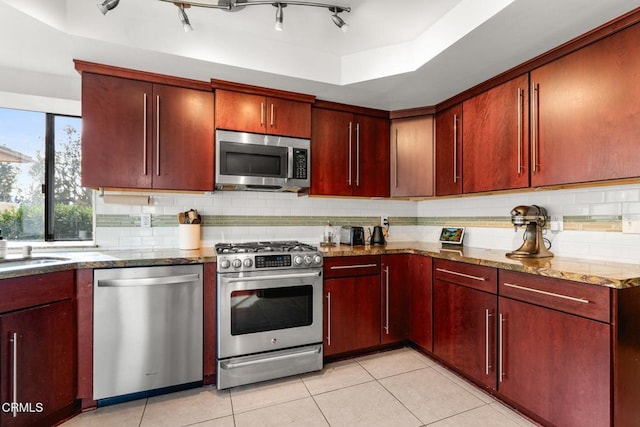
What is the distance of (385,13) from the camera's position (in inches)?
76.5

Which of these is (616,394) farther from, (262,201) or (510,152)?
(262,201)

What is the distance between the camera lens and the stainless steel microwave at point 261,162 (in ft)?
8.00

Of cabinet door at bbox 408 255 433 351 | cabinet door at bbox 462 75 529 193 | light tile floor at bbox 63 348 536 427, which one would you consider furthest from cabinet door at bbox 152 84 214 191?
cabinet door at bbox 462 75 529 193

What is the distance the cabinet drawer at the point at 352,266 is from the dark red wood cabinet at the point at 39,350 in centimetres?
172

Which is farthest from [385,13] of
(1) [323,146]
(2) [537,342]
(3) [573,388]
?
(3) [573,388]

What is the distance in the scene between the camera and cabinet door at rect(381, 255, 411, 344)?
8.68ft

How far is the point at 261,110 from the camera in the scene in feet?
8.34

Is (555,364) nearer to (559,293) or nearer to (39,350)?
(559,293)

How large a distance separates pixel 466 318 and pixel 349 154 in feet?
5.57

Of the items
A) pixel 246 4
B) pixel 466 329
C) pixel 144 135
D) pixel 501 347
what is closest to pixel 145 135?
pixel 144 135

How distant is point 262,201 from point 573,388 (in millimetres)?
2520

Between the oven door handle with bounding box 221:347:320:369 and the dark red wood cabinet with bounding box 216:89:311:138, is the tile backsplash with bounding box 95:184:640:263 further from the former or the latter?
the oven door handle with bounding box 221:347:320:369

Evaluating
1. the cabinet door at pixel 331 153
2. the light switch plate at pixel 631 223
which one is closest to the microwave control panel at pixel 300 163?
the cabinet door at pixel 331 153

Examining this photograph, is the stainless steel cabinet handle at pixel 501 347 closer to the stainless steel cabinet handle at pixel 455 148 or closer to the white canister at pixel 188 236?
the stainless steel cabinet handle at pixel 455 148
